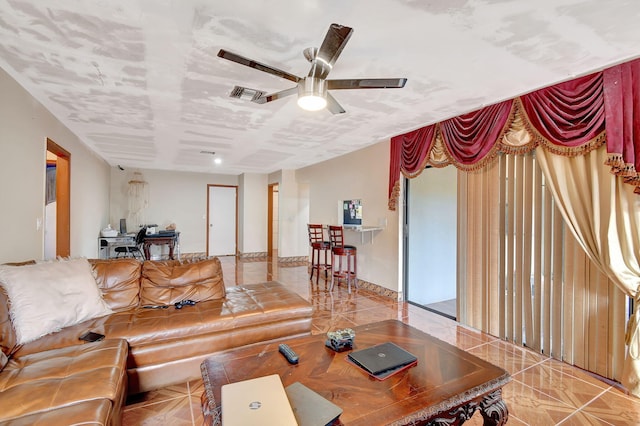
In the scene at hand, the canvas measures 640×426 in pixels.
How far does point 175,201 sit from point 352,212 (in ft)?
17.2

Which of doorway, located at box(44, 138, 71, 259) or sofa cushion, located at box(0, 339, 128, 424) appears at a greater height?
doorway, located at box(44, 138, 71, 259)

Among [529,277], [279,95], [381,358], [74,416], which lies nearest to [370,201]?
[529,277]

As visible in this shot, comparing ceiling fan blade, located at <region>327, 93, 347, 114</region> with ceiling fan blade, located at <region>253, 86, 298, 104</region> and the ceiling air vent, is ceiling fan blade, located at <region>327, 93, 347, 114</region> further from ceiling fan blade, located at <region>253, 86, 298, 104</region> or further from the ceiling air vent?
the ceiling air vent

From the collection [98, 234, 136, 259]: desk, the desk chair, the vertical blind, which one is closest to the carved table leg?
the vertical blind

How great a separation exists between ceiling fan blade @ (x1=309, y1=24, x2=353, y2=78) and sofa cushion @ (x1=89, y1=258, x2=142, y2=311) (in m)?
2.33

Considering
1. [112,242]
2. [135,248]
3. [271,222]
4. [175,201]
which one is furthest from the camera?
[271,222]

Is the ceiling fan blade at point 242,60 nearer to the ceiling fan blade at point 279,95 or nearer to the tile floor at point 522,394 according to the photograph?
the ceiling fan blade at point 279,95

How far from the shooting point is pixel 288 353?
1673 mm

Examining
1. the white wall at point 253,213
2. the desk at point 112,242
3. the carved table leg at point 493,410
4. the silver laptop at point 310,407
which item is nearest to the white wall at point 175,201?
the white wall at point 253,213

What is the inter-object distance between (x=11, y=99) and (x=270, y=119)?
229 cm


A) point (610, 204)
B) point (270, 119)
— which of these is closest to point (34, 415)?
point (270, 119)

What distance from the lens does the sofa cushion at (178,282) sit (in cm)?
268

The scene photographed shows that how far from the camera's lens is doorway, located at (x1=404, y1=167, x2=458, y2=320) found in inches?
176

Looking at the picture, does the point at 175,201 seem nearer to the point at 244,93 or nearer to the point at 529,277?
the point at 244,93
